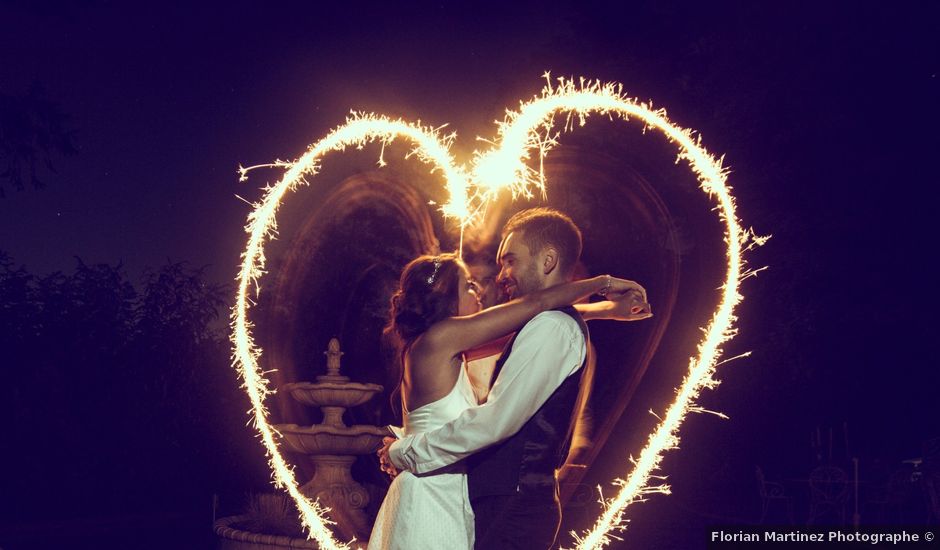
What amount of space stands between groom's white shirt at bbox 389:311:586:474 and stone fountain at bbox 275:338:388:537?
489 cm

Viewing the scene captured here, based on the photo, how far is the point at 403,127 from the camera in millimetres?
5488

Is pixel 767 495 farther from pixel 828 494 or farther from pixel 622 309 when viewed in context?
pixel 622 309

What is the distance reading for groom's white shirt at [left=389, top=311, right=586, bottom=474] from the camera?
9.53 ft

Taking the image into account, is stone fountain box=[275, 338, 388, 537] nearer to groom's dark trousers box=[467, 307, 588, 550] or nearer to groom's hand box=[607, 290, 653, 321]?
groom's hand box=[607, 290, 653, 321]

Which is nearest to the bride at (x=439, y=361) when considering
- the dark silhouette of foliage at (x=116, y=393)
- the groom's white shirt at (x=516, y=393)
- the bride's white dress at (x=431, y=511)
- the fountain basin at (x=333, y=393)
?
the bride's white dress at (x=431, y=511)

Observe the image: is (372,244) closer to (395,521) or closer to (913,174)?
(395,521)

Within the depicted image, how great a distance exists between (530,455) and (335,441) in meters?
5.14

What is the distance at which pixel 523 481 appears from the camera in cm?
306

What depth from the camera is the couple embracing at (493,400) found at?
2979 millimetres

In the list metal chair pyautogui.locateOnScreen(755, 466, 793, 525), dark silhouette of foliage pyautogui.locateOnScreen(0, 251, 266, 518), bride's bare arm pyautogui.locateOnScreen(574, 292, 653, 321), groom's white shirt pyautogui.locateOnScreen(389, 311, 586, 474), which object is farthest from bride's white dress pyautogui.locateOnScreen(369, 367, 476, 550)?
metal chair pyautogui.locateOnScreen(755, 466, 793, 525)

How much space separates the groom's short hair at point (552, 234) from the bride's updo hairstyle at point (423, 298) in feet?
1.12

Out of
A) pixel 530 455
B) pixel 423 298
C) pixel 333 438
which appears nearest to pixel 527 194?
pixel 423 298

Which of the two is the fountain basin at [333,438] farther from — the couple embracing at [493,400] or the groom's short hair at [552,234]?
the groom's short hair at [552,234]

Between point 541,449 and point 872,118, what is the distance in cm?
1103
